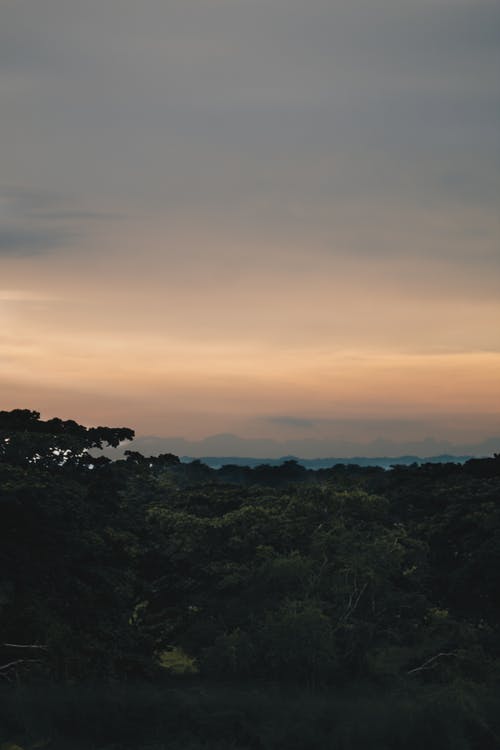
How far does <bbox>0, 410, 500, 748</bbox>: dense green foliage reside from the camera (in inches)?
874

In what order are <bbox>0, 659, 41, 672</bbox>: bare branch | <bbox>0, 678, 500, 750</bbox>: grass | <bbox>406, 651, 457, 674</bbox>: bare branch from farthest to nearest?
<bbox>406, 651, 457, 674</bbox>: bare branch → <bbox>0, 659, 41, 672</bbox>: bare branch → <bbox>0, 678, 500, 750</bbox>: grass

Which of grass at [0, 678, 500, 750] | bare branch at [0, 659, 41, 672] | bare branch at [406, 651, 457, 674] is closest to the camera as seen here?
grass at [0, 678, 500, 750]

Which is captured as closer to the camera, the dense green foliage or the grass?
the grass

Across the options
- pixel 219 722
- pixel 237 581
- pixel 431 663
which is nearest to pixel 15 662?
pixel 219 722

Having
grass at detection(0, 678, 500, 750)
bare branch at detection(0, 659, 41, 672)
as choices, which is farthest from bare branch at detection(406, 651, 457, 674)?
bare branch at detection(0, 659, 41, 672)

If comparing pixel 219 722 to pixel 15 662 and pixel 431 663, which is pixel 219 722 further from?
pixel 431 663

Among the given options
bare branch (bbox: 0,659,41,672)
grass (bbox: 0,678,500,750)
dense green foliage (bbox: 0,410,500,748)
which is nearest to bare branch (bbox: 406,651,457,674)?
dense green foliage (bbox: 0,410,500,748)

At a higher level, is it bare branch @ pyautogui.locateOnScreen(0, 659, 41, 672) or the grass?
bare branch @ pyautogui.locateOnScreen(0, 659, 41, 672)

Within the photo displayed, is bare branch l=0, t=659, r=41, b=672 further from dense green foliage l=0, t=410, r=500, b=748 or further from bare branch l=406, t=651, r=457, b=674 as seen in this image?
bare branch l=406, t=651, r=457, b=674

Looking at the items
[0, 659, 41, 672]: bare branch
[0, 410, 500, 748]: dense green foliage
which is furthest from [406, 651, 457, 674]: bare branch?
[0, 659, 41, 672]: bare branch

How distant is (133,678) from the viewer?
2595 cm

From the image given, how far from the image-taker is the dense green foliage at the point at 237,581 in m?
22.2

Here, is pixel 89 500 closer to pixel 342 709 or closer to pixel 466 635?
pixel 342 709

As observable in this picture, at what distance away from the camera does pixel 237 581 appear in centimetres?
3216
